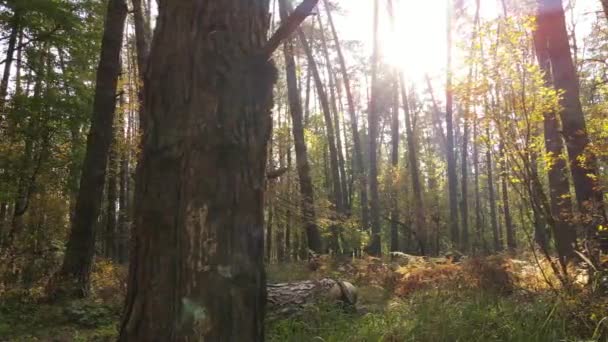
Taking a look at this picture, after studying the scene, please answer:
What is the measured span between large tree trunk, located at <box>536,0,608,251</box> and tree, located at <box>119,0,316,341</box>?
6.40 metres

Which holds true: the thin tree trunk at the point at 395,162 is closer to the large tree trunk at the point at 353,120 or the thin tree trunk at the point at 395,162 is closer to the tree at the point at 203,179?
the large tree trunk at the point at 353,120

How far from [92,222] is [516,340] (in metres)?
6.84

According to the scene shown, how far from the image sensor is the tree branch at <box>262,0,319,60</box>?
2158 millimetres

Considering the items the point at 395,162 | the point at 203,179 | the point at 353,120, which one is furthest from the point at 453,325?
the point at 395,162

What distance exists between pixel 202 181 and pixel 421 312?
3617mm

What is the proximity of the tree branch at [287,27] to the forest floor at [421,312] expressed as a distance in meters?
2.89

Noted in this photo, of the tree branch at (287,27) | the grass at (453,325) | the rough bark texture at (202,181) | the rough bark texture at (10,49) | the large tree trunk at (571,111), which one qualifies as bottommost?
the grass at (453,325)

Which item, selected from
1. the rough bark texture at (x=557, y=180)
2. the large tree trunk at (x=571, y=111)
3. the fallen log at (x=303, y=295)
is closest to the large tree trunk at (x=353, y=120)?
the rough bark texture at (x=557, y=180)

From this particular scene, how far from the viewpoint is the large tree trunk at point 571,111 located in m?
7.62

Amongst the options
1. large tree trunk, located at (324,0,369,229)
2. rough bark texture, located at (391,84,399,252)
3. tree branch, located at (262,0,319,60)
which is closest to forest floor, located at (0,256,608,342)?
tree branch, located at (262,0,319,60)

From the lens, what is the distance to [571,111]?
821cm

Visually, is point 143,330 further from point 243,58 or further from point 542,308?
A: point 542,308

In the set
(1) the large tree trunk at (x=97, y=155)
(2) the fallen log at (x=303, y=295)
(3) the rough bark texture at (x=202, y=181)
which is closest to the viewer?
(3) the rough bark texture at (x=202, y=181)

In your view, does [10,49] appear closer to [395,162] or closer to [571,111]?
[571,111]
